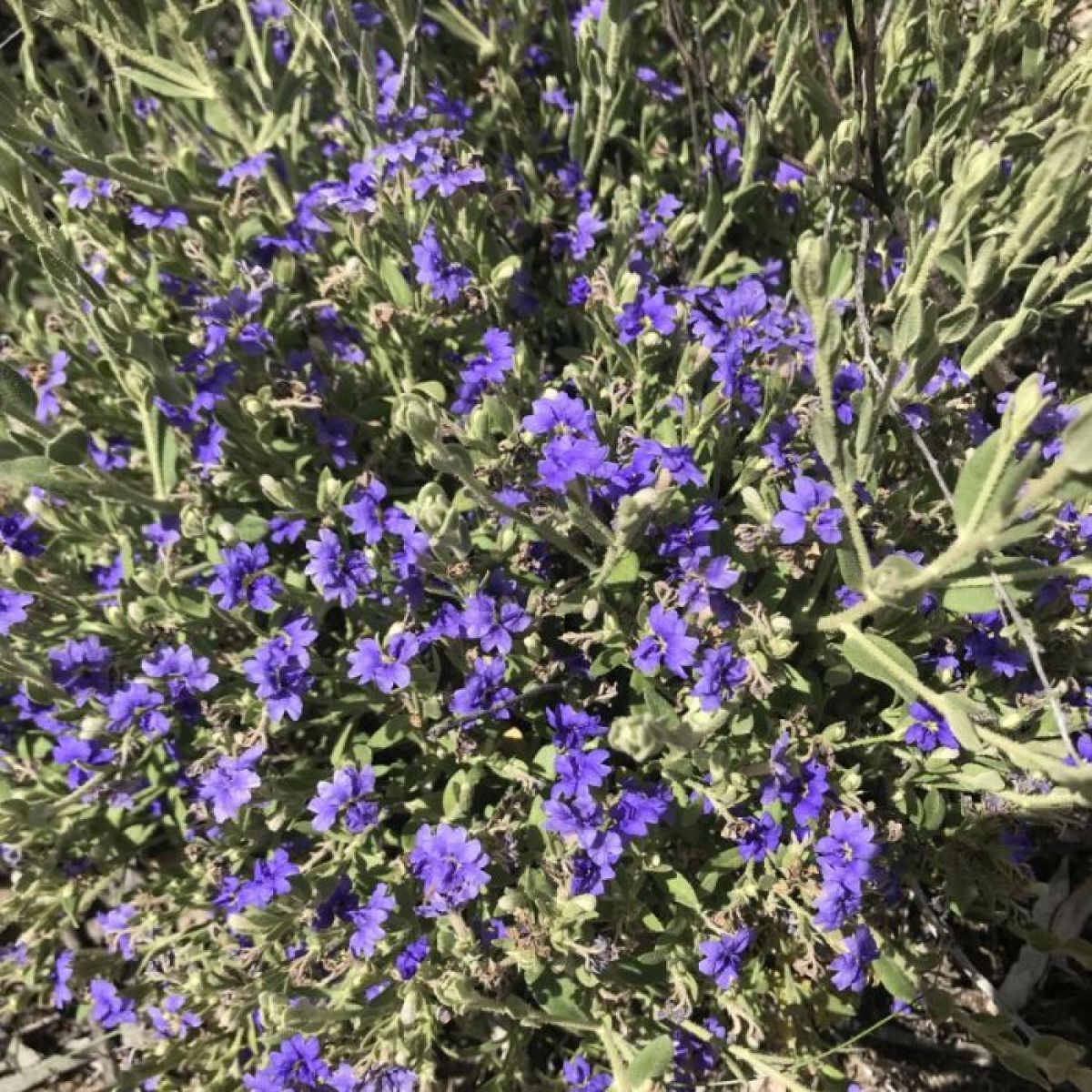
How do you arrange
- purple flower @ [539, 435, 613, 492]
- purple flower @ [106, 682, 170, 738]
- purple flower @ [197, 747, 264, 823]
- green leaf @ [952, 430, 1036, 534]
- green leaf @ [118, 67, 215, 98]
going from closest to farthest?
1. green leaf @ [952, 430, 1036, 534]
2. purple flower @ [539, 435, 613, 492]
3. purple flower @ [197, 747, 264, 823]
4. purple flower @ [106, 682, 170, 738]
5. green leaf @ [118, 67, 215, 98]

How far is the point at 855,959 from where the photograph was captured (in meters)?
2.55

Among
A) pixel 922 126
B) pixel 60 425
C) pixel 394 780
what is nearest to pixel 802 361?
pixel 922 126

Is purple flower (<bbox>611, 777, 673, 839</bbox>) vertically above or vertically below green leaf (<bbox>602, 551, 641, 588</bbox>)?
below

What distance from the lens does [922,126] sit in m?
3.56

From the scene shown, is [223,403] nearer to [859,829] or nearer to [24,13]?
[24,13]

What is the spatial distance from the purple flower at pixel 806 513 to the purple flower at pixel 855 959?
96 cm

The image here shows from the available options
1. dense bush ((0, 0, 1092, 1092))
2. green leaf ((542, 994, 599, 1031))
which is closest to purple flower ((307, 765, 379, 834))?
dense bush ((0, 0, 1092, 1092))

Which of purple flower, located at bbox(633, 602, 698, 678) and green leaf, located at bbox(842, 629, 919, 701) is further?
purple flower, located at bbox(633, 602, 698, 678)

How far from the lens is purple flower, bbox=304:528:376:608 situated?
2682 millimetres

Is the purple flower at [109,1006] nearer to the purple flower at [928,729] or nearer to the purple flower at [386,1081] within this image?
the purple flower at [386,1081]

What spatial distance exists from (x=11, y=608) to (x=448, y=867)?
1410mm

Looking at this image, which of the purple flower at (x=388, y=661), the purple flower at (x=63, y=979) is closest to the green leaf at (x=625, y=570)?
the purple flower at (x=388, y=661)

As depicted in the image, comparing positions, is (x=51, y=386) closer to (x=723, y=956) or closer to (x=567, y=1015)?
(x=567, y=1015)

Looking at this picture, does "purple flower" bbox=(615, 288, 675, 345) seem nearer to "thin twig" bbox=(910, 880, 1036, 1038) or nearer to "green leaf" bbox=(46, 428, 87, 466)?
"green leaf" bbox=(46, 428, 87, 466)
